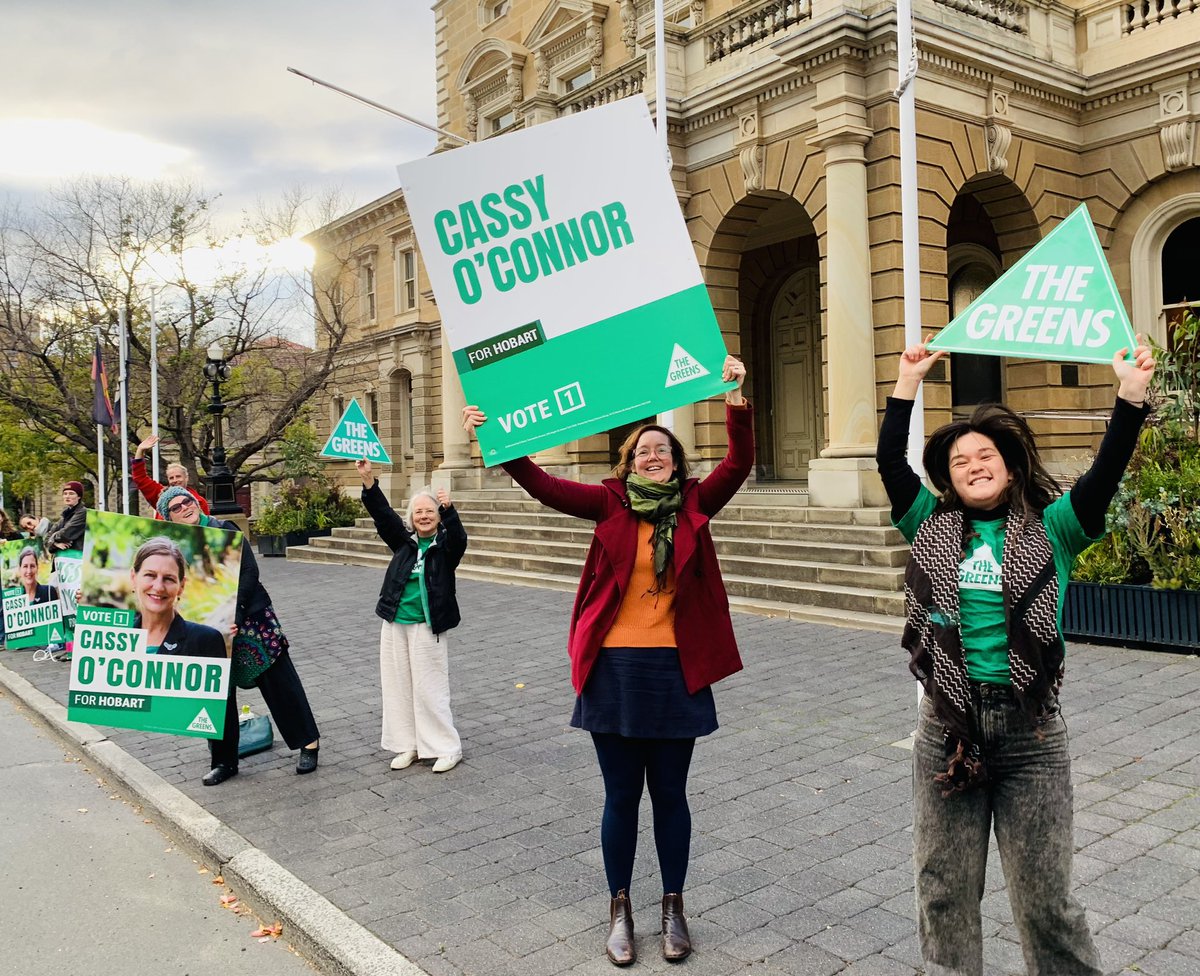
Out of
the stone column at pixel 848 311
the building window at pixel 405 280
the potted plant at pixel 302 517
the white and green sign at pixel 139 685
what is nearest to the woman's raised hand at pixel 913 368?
the white and green sign at pixel 139 685

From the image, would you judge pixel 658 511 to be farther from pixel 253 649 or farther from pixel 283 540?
pixel 283 540

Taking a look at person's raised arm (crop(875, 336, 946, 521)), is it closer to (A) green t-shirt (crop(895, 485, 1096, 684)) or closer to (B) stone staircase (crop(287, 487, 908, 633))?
(A) green t-shirt (crop(895, 485, 1096, 684))

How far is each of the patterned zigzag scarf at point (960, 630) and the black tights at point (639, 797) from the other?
112cm

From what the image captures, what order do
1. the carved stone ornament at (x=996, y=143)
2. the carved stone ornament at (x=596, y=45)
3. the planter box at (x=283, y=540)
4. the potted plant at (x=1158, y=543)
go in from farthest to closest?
the planter box at (x=283, y=540)
the carved stone ornament at (x=596, y=45)
the carved stone ornament at (x=996, y=143)
the potted plant at (x=1158, y=543)

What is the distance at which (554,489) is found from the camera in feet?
12.9

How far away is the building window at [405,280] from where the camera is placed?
97.5 feet

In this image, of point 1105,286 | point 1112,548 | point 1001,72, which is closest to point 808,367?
point 1001,72

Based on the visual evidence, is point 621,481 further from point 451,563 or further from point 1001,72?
point 1001,72

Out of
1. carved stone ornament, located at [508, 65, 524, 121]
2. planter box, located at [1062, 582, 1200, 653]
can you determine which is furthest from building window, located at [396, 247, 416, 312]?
planter box, located at [1062, 582, 1200, 653]

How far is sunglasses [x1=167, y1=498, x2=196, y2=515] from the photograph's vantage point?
6656 mm

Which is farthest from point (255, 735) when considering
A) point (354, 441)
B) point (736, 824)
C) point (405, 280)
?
point (405, 280)

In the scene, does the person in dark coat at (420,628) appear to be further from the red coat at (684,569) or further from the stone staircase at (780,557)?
the stone staircase at (780,557)

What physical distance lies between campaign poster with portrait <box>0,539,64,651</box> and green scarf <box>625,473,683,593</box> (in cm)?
1054

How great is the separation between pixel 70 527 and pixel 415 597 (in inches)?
274
